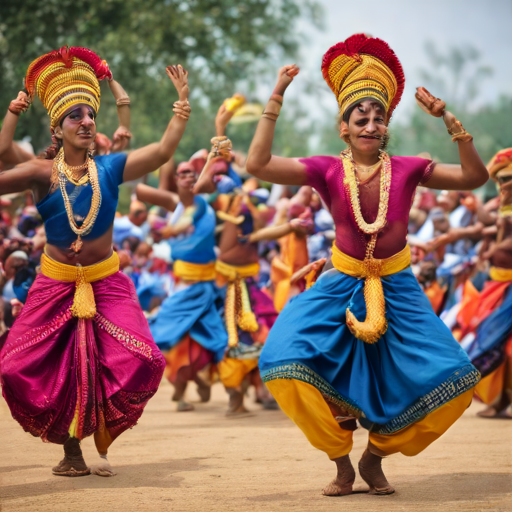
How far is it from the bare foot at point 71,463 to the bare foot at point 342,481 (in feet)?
5.05

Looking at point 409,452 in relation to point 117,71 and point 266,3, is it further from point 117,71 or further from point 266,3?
point 266,3

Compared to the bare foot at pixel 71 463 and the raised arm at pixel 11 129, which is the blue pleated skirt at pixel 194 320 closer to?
the bare foot at pixel 71 463

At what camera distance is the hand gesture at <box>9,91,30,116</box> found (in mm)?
5680

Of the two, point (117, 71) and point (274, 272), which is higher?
point (117, 71)

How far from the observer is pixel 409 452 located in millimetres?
5047

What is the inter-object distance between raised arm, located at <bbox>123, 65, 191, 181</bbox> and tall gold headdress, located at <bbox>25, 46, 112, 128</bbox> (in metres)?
0.49

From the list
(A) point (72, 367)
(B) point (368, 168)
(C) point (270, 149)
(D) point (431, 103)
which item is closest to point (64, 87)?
(C) point (270, 149)

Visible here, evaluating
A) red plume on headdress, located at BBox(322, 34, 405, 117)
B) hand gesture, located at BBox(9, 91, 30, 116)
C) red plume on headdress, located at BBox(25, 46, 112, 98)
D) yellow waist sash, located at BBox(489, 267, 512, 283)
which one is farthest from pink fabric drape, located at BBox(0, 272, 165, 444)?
yellow waist sash, located at BBox(489, 267, 512, 283)

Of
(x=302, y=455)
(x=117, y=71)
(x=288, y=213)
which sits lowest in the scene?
(x=302, y=455)

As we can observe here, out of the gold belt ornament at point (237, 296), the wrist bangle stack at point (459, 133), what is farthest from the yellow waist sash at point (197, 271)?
the wrist bangle stack at point (459, 133)

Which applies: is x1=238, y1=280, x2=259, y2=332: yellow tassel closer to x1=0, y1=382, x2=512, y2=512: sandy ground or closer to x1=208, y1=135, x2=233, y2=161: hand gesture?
x1=0, y1=382, x2=512, y2=512: sandy ground

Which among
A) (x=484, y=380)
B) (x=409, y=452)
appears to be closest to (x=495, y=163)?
(x=484, y=380)

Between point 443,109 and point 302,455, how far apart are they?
2.62 metres

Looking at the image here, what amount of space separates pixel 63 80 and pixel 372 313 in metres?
2.42
